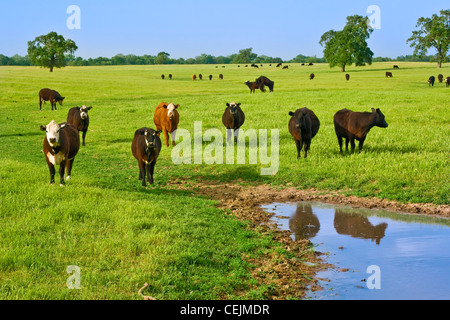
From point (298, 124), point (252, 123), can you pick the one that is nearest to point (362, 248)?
point (298, 124)

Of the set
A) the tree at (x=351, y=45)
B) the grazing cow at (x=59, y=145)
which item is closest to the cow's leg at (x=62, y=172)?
the grazing cow at (x=59, y=145)

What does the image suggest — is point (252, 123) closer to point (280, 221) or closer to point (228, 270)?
point (280, 221)

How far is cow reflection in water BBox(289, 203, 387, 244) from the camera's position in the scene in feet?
29.3

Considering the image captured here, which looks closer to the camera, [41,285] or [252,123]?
[41,285]

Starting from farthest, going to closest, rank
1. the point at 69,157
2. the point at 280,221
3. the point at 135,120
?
1. the point at 135,120
2. the point at 69,157
3. the point at 280,221

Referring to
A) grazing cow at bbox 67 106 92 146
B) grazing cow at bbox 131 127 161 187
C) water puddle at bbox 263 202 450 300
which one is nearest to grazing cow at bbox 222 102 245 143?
grazing cow at bbox 67 106 92 146

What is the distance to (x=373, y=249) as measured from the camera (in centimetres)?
805

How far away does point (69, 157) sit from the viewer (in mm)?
11750

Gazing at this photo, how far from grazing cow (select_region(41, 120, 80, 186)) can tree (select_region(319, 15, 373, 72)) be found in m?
76.7

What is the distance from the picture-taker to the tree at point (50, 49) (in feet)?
283

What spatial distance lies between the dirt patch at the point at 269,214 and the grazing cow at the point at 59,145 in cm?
322
